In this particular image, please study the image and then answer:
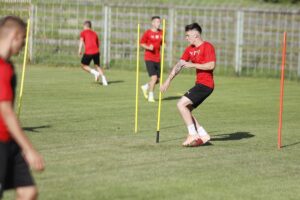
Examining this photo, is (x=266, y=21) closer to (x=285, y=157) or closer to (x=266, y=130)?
(x=266, y=130)

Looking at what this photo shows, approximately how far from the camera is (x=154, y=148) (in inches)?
528

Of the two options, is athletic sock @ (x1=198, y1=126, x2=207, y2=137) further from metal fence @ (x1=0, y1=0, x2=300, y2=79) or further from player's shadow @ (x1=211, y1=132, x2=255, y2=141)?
metal fence @ (x1=0, y1=0, x2=300, y2=79)

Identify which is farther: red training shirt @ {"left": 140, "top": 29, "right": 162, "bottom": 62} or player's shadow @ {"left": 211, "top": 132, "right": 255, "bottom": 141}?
red training shirt @ {"left": 140, "top": 29, "right": 162, "bottom": 62}

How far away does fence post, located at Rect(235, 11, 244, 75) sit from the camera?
104 ft

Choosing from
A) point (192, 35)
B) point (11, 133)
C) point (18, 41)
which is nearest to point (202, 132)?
point (192, 35)

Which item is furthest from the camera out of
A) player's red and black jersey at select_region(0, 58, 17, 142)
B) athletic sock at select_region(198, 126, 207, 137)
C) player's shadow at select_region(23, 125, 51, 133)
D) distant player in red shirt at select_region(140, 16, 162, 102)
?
distant player in red shirt at select_region(140, 16, 162, 102)

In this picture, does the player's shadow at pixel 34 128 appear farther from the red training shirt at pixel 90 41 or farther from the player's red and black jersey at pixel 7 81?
the red training shirt at pixel 90 41

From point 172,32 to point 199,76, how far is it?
19.2 metres

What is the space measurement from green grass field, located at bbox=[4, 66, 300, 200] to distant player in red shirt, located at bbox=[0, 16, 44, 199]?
7.69 feet

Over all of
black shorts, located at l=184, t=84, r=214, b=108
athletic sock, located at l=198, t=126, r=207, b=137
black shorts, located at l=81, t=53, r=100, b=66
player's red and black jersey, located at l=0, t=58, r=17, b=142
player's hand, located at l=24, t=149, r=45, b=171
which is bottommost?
athletic sock, located at l=198, t=126, r=207, b=137

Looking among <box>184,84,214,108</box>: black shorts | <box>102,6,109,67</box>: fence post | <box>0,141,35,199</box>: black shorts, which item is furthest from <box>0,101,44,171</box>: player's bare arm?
<box>102,6,109,67</box>: fence post

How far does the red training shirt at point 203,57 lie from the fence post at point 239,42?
17664 mm

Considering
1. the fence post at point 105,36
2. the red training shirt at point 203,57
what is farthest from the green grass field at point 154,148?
the fence post at point 105,36

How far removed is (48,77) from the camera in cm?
2838
